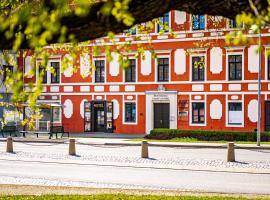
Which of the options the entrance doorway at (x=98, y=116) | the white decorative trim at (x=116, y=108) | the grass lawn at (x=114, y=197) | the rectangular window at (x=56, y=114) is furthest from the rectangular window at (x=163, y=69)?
the grass lawn at (x=114, y=197)

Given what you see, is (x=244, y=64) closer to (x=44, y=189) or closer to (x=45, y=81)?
(x=45, y=81)

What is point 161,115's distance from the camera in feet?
128

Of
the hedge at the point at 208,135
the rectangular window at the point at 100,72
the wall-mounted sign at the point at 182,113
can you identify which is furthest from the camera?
the rectangular window at the point at 100,72

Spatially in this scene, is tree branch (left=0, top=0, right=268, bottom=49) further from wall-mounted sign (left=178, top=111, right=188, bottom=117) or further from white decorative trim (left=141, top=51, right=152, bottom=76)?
white decorative trim (left=141, top=51, right=152, bottom=76)

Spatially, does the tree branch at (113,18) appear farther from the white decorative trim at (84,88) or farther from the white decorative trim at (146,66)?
the white decorative trim at (84,88)

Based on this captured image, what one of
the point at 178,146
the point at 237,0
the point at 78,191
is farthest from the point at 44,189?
the point at 178,146

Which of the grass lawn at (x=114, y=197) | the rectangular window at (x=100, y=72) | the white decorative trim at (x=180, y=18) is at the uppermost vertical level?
the white decorative trim at (x=180, y=18)

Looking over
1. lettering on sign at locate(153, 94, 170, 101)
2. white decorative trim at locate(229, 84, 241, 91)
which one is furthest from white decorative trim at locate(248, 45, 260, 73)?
lettering on sign at locate(153, 94, 170, 101)

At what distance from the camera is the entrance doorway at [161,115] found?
3891cm

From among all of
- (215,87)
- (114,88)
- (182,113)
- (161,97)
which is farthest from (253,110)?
(114,88)

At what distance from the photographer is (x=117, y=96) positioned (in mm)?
40594

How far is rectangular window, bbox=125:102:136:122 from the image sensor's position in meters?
40.0

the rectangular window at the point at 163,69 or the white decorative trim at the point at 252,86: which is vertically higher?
the rectangular window at the point at 163,69

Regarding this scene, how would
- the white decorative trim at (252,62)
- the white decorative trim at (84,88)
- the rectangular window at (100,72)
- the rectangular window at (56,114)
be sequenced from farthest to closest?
the rectangular window at (56,114) < the white decorative trim at (84,88) < the rectangular window at (100,72) < the white decorative trim at (252,62)
